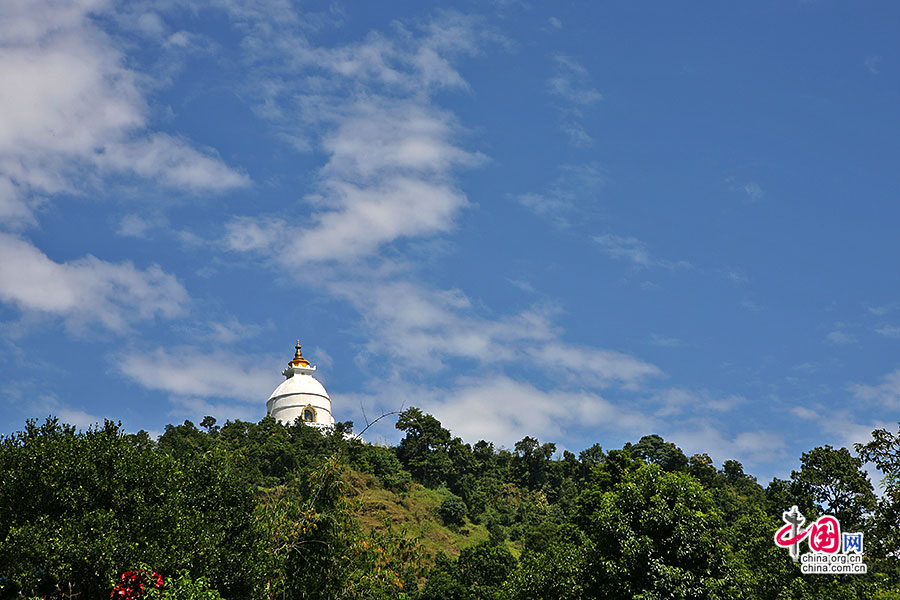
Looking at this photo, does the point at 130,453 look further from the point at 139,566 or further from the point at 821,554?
the point at 821,554

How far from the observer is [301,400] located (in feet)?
218

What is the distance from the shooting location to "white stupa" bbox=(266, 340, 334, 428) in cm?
6606

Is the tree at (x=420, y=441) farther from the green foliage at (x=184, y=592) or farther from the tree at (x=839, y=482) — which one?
the green foliage at (x=184, y=592)

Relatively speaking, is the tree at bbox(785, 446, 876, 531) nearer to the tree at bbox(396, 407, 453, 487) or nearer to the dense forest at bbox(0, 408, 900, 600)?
the dense forest at bbox(0, 408, 900, 600)

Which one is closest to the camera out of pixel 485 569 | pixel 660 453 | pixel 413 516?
pixel 485 569

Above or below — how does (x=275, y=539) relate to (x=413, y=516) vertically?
below

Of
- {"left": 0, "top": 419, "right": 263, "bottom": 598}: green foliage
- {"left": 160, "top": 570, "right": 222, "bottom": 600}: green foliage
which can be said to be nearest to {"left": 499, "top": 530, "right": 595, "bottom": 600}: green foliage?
{"left": 0, "top": 419, "right": 263, "bottom": 598}: green foliage

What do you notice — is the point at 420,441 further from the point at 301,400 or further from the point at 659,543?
the point at 659,543

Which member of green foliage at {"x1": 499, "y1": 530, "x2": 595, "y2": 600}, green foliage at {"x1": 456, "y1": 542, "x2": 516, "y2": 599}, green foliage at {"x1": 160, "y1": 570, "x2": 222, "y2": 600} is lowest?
green foliage at {"x1": 160, "y1": 570, "x2": 222, "y2": 600}

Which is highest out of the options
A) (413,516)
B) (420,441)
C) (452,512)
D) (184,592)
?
(420,441)

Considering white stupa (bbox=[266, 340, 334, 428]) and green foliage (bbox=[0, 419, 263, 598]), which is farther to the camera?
white stupa (bbox=[266, 340, 334, 428])

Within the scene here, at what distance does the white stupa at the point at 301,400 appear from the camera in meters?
66.1

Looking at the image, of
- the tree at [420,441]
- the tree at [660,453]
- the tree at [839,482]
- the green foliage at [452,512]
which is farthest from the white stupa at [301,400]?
the tree at [839,482]

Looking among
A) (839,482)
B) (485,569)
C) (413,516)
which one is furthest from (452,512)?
(839,482)
